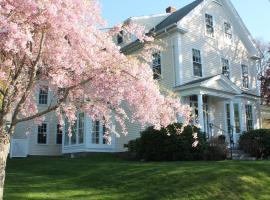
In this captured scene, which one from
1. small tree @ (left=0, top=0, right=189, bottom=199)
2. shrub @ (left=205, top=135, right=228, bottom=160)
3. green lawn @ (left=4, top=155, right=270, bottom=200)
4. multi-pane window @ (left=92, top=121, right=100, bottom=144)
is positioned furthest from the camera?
multi-pane window @ (left=92, top=121, right=100, bottom=144)

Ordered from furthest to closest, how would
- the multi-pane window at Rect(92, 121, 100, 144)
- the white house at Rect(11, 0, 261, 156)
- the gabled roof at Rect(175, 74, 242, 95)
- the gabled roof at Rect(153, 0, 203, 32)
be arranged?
Answer: 1. the gabled roof at Rect(153, 0, 203, 32)
2. the multi-pane window at Rect(92, 121, 100, 144)
3. the white house at Rect(11, 0, 261, 156)
4. the gabled roof at Rect(175, 74, 242, 95)

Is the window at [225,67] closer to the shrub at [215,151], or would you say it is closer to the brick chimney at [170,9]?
the brick chimney at [170,9]

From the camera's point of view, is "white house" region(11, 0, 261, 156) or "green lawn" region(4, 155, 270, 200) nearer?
"green lawn" region(4, 155, 270, 200)

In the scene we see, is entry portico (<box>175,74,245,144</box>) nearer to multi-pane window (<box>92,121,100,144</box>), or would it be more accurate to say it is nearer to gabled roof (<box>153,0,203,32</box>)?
gabled roof (<box>153,0,203,32</box>)

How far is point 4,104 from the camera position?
24.6 feet

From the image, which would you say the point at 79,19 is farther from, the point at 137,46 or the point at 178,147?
the point at 137,46

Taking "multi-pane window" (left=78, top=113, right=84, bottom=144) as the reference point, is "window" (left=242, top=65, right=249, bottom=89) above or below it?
above

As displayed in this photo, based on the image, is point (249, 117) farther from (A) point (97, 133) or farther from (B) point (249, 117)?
(A) point (97, 133)

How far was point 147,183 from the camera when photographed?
11.2 m

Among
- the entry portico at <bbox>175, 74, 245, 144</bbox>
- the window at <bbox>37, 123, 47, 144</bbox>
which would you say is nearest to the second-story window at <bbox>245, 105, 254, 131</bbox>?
the entry portico at <bbox>175, 74, 245, 144</bbox>

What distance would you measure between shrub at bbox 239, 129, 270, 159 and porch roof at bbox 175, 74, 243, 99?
2647 mm

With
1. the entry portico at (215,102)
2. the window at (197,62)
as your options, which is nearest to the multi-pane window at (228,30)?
the window at (197,62)

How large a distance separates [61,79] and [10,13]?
143cm

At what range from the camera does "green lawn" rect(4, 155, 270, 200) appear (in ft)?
33.4
